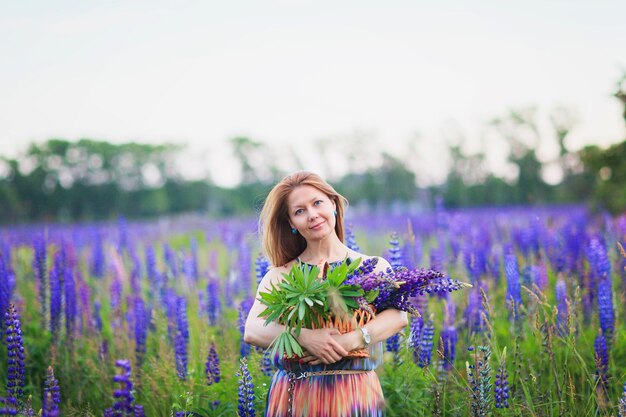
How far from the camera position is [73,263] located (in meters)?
6.04

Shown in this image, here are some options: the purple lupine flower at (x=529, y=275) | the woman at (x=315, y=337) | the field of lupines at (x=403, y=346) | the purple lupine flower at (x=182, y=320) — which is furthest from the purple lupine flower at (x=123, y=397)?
the purple lupine flower at (x=529, y=275)

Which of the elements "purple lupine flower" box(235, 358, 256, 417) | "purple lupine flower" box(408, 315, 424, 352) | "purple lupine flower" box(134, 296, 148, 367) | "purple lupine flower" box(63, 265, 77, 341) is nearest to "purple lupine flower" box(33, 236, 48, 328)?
"purple lupine flower" box(63, 265, 77, 341)

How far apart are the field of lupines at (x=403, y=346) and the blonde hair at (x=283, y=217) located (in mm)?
314

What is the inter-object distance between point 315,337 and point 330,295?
0.28 m

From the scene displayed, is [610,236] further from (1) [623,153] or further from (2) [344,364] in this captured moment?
(2) [344,364]

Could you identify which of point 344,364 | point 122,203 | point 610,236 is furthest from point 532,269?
point 122,203

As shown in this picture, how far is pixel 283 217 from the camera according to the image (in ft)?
9.65

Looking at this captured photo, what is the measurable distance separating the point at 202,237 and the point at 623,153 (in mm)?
9880

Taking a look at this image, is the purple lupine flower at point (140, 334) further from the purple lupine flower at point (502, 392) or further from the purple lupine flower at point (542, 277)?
the purple lupine flower at point (542, 277)

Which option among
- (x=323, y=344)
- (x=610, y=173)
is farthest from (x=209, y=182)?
(x=323, y=344)

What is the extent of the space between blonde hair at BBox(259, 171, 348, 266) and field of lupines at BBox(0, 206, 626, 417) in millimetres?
314

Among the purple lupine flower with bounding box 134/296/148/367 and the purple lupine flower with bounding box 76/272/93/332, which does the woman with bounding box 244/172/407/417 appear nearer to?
the purple lupine flower with bounding box 134/296/148/367

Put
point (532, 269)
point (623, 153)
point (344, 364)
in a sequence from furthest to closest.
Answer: point (623, 153)
point (532, 269)
point (344, 364)

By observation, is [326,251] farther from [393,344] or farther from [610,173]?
[610,173]
